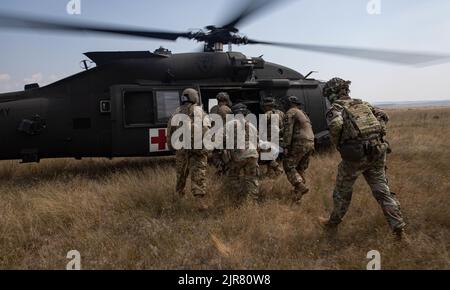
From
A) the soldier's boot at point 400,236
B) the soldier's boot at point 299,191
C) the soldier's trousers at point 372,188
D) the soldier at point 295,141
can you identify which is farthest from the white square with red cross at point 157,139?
the soldier's boot at point 400,236

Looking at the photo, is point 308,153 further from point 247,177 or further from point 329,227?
point 329,227

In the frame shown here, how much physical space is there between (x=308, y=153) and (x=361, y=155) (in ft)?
6.34

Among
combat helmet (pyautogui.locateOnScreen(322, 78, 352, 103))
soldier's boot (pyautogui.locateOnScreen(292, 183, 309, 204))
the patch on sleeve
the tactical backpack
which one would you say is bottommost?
soldier's boot (pyautogui.locateOnScreen(292, 183, 309, 204))

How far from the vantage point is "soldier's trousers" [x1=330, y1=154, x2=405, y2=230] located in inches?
170

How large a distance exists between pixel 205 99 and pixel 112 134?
2262 mm

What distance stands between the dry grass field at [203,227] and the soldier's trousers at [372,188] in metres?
0.24

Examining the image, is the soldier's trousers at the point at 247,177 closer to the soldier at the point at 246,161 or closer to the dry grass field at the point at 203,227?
the soldier at the point at 246,161

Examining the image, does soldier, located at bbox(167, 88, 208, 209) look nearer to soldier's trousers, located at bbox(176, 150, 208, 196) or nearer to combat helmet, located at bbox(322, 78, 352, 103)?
soldier's trousers, located at bbox(176, 150, 208, 196)

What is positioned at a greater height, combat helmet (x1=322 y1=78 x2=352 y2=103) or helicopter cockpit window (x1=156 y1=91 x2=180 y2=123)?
combat helmet (x1=322 y1=78 x2=352 y2=103)

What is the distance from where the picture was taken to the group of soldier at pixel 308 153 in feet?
14.4

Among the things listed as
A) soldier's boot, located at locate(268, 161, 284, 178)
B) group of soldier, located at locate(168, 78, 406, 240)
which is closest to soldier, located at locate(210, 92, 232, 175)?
group of soldier, located at locate(168, 78, 406, 240)

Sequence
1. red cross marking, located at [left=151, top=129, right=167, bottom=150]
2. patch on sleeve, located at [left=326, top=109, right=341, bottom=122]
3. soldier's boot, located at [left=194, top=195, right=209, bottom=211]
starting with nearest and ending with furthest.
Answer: patch on sleeve, located at [left=326, top=109, right=341, bottom=122] → soldier's boot, located at [left=194, top=195, right=209, bottom=211] → red cross marking, located at [left=151, top=129, right=167, bottom=150]
